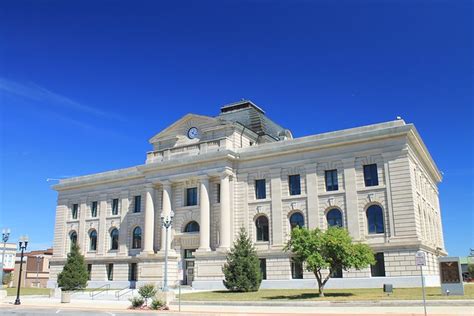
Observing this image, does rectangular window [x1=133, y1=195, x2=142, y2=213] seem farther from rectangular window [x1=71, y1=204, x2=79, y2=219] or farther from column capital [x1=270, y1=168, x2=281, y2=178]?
column capital [x1=270, y1=168, x2=281, y2=178]

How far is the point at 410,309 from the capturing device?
2262 cm

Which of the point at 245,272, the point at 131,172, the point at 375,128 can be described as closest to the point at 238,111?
the point at 131,172

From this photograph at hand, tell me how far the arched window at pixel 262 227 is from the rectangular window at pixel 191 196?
7.55m

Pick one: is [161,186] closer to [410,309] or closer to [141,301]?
[141,301]

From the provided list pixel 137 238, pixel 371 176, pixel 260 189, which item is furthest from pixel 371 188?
pixel 137 238

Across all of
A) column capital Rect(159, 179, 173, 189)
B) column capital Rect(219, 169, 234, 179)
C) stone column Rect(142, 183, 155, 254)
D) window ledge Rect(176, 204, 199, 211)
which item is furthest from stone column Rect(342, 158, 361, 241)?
stone column Rect(142, 183, 155, 254)

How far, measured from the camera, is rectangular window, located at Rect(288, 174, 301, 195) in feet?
145

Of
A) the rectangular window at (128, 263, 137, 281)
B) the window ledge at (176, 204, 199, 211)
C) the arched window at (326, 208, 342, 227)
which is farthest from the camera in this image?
the rectangular window at (128, 263, 137, 281)

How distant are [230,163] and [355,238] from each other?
14366 millimetres

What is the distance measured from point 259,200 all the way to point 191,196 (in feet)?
26.7

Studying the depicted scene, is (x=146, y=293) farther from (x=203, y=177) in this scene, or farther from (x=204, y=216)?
(x=203, y=177)

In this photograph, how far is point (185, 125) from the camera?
168 feet

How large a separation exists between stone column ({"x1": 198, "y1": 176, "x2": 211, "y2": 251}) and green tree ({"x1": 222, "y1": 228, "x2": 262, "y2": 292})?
6871mm

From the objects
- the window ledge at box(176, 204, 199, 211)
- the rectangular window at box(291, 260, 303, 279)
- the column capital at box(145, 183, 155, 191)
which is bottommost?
the rectangular window at box(291, 260, 303, 279)
